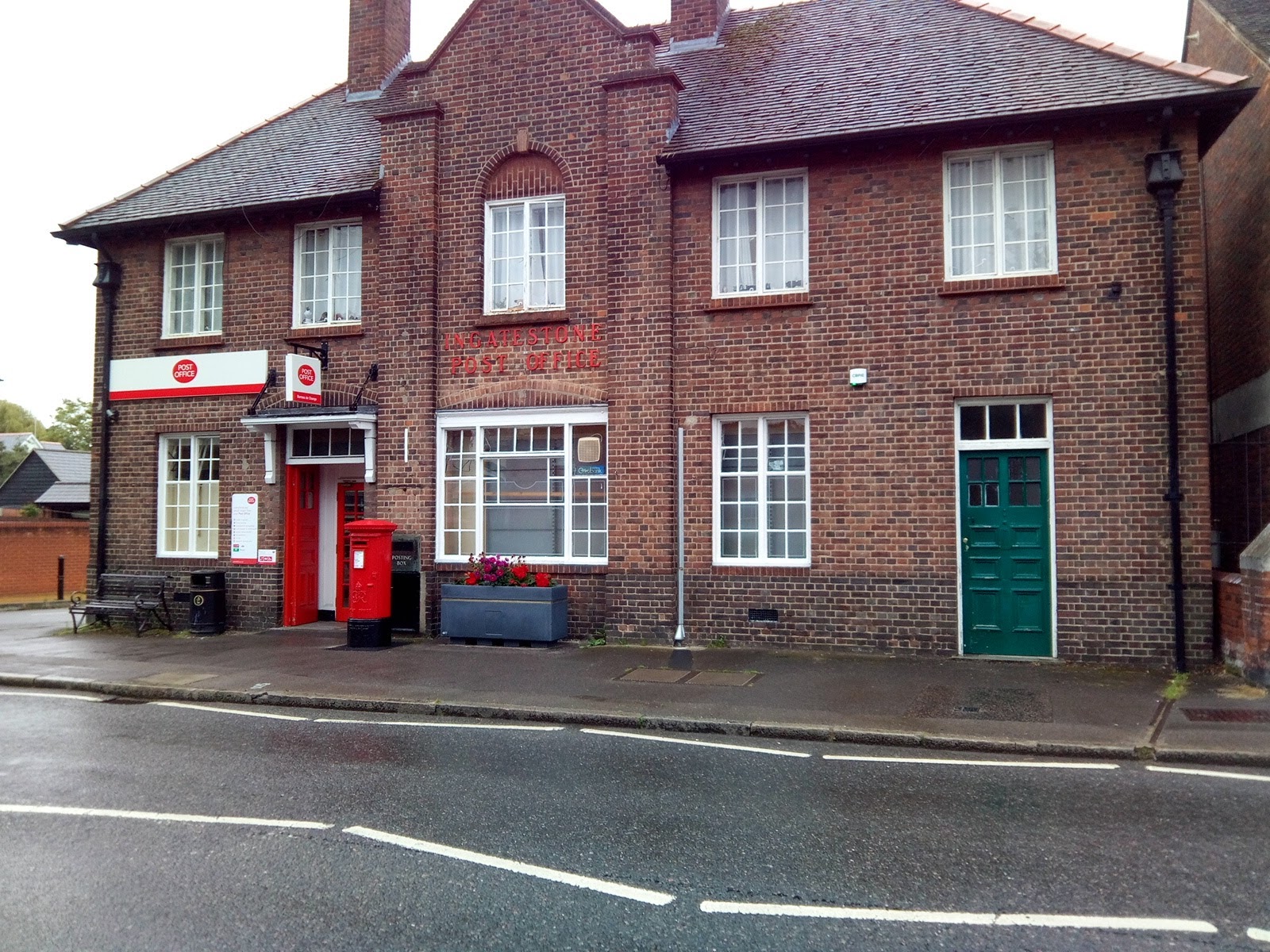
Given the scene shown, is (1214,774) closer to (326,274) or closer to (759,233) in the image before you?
(759,233)

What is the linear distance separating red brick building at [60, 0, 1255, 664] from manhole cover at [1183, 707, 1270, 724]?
231 centimetres

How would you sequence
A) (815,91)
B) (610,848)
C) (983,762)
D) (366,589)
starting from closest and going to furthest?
(610,848)
(983,762)
(366,589)
(815,91)

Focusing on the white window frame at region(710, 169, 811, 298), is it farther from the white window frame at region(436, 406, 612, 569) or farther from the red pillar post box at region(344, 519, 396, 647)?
the red pillar post box at region(344, 519, 396, 647)

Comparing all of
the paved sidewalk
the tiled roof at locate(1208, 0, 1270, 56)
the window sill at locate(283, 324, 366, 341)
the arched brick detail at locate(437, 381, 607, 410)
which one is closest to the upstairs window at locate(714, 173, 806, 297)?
the arched brick detail at locate(437, 381, 607, 410)

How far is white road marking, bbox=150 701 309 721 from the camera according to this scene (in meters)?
9.20

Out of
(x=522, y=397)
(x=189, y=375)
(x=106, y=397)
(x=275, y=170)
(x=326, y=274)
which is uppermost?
(x=275, y=170)

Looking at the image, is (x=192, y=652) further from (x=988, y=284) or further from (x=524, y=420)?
(x=988, y=284)

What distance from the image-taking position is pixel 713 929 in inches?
170

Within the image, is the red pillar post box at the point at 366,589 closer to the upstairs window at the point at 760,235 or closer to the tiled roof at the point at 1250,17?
the upstairs window at the point at 760,235

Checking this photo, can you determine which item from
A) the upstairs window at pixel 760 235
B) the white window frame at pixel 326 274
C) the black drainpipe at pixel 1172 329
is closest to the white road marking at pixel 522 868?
the black drainpipe at pixel 1172 329

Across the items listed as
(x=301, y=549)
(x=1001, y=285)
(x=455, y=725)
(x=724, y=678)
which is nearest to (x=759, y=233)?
(x=1001, y=285)

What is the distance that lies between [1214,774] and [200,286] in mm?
15072

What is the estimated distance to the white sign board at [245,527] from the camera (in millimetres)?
15125

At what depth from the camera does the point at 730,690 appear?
9.86 m
